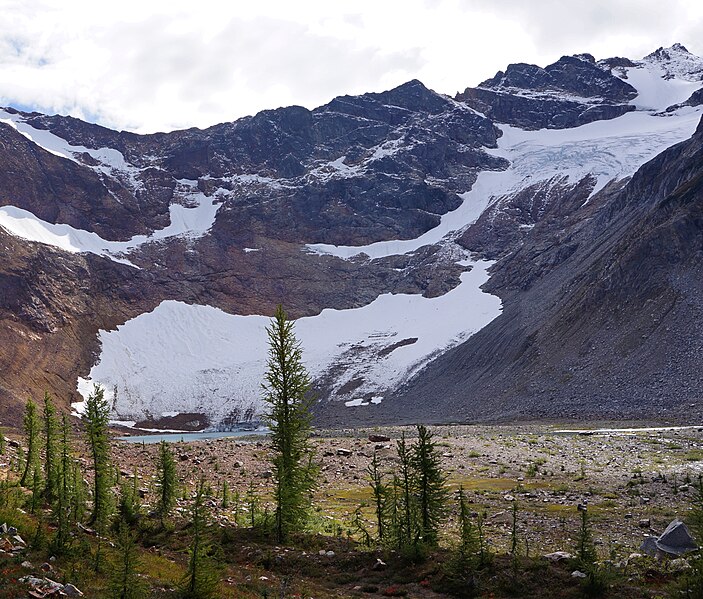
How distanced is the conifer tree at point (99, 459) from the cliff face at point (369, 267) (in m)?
52.1

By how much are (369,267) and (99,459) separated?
131 m

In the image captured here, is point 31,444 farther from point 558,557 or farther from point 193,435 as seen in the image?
point 193,435

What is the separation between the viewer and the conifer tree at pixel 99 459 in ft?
56.7

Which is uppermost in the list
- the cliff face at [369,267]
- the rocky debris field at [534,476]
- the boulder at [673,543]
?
the cliff face at [369,267]

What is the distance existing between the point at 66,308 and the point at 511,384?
85851mm

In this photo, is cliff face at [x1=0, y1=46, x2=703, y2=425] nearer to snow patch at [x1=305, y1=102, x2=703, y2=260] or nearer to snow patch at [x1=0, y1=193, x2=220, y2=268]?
snow patch at [x1=0, y1=193, x2=220, y2=268]

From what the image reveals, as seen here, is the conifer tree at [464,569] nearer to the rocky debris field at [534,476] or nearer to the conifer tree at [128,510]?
the rocky debris field at [534,476]

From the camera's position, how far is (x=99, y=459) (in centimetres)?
1833

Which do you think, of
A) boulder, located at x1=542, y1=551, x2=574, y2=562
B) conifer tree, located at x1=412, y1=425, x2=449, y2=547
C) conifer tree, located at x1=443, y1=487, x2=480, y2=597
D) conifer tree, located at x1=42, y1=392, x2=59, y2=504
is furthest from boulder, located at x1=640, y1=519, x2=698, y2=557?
conifer tree, located at x1=42, y1=392, x2=59, y2=504

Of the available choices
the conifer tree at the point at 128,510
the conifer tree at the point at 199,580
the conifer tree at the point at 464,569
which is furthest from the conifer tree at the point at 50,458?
the conifer tree at the point at 464,569

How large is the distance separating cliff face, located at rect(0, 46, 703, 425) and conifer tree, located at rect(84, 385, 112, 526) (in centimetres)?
5215

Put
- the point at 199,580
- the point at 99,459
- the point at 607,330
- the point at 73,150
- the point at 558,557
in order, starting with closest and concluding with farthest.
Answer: the point at 199,580
the point at 558,557
the point at 99,459
the point at 607,330
the point at 73,150

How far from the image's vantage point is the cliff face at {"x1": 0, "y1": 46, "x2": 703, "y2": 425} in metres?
77.4

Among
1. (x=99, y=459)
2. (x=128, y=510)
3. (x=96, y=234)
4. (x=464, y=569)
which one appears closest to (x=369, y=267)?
(x=96, y=234)
